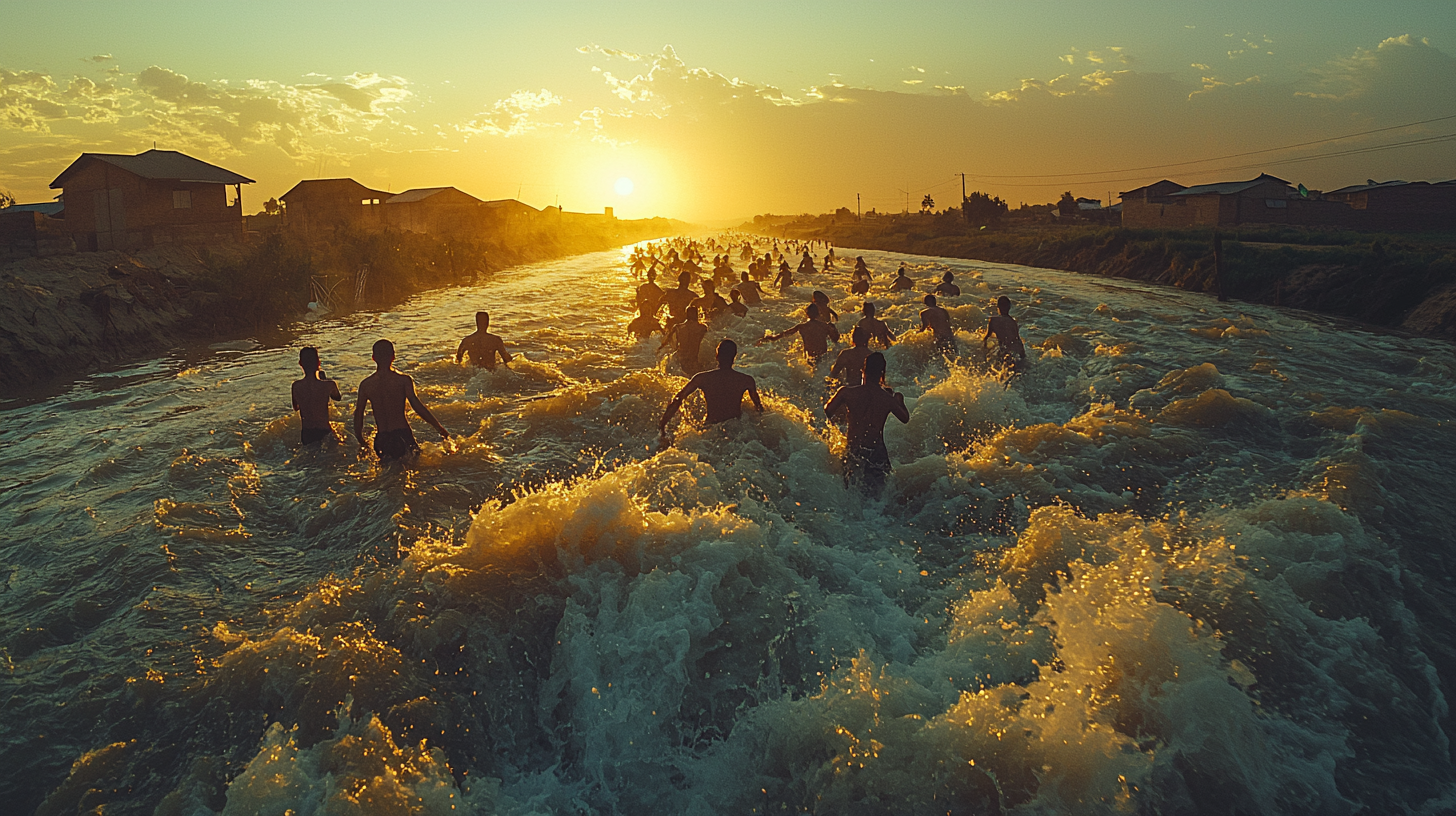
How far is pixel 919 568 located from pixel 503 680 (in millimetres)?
3619

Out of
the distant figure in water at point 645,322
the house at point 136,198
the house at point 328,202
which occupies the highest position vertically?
the house at point 328,202

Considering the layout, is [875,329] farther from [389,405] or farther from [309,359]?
[309,359]

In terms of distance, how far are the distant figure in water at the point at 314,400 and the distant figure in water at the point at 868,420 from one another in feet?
20.1

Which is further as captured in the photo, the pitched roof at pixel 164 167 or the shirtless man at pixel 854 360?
the pitched roof at pixel 164 167

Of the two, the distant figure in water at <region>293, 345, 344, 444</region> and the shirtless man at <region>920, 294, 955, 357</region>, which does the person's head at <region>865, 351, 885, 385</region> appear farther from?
the shirtless man at <region>920, 294, 955, 357</region>

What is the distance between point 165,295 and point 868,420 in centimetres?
2120

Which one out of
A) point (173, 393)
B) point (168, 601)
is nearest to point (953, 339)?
point (168, 601)

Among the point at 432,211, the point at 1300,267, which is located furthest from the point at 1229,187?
the point at 432,211

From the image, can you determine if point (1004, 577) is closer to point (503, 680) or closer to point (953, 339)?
point (503, 680)

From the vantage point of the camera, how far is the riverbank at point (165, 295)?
1528 cm

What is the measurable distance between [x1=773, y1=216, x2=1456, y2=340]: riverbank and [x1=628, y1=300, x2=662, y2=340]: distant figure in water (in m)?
19.4

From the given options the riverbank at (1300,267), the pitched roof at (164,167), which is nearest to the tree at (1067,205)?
the riverbank at (1300,267)

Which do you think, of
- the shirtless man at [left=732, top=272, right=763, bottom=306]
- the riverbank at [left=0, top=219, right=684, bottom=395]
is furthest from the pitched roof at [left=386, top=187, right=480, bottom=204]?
the shirtless man at [left=732, top=272, right=763, bottom=306]

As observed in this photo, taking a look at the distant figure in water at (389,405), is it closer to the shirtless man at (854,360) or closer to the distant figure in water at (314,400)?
the distant figure in water at (314,400)
